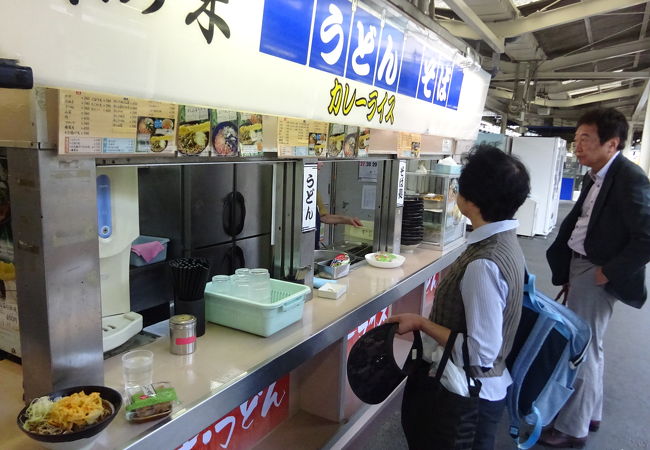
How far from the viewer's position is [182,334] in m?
1.71

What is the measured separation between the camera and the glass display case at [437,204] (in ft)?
12.4

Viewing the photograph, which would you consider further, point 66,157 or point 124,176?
point 124,176

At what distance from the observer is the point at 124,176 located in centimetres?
166

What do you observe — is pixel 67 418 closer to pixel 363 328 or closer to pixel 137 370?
pixel 137 370

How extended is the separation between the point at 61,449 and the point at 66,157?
73cm

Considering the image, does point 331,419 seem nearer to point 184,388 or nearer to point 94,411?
point 184,388

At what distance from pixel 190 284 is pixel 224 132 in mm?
597

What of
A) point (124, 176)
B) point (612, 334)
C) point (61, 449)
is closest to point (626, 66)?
point (612, 334)

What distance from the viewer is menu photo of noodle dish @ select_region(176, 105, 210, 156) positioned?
5.06ft

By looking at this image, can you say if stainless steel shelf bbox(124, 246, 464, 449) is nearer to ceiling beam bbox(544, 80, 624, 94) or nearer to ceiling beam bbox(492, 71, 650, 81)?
ceiling beam bbox(492, 71, 650, 81)

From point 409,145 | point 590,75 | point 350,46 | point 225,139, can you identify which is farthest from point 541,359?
point 590,75

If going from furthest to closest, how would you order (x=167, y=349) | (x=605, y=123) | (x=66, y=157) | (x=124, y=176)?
(x=605, y=123) < (x=167, y=349) < (x=124, y=176) < (x=66, y=157)

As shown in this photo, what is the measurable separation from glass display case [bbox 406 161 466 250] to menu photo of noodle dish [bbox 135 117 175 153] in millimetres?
2602

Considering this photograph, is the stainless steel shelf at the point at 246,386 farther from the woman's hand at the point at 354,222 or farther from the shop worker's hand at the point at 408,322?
the woman's hand at the point at 354,222
